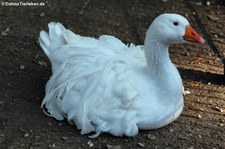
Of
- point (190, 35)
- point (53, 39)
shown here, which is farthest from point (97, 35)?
point (190, 35)

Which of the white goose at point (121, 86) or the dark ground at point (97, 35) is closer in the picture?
the white goose at point (121, 86)

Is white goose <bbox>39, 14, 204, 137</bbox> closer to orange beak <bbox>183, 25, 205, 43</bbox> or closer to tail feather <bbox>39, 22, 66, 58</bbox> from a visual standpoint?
orange beak <bbox>183, 25, 205, 43</bbox>

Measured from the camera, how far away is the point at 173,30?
3547 mm

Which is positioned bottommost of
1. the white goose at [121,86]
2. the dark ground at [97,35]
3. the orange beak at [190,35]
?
the dark ground at [97,35]

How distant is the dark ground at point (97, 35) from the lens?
12.1ft

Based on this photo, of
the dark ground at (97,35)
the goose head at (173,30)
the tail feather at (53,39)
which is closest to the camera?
the goose head at (173,30)

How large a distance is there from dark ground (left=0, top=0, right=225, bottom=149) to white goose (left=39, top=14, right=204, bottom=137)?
12 cm

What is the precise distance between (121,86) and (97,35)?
1424 mm

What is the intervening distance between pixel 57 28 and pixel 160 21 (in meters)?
0.94

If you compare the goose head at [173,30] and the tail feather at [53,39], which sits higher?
the goose head at [173,30]

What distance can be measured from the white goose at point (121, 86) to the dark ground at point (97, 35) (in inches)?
4.6

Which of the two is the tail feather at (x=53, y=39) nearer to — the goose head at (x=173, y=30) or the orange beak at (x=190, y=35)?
the goose head at (x=173, y=30)

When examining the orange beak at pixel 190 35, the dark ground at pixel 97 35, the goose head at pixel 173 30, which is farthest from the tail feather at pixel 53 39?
the orange beak at pixel 190 35

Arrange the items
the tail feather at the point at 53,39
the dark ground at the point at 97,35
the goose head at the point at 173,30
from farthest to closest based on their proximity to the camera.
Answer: the tail feather at the point at 53,39 < the dark ground at the point at 97,35 < the goose head at the point at 173,30
